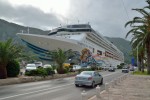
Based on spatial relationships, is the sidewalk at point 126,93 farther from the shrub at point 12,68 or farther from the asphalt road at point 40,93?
the shrub at point 12,68

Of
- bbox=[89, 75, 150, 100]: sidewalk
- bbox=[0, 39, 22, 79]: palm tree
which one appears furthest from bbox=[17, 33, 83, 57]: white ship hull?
bbox=[89, 75, 150, 100]: sidewalk

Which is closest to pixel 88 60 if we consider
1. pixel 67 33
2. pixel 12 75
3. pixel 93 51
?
pixel 93 51

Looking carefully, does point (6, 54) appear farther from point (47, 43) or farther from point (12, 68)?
point (47, 43)

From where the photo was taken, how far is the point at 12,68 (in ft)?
91.5

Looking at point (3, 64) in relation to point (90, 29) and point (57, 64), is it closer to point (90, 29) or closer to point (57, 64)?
point (57, 64)

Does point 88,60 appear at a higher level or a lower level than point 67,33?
lower

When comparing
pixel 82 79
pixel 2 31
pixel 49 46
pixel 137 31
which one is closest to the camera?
pixel 82 79

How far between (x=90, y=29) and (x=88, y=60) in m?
9.74

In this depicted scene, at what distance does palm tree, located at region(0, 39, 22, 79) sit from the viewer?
25.9 metres

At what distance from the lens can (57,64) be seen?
141 ft

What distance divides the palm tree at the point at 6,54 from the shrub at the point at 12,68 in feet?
3.50

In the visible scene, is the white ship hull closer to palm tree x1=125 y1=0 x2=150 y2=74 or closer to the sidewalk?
palm tree x1=125 y1=0 x2=150 y2=74

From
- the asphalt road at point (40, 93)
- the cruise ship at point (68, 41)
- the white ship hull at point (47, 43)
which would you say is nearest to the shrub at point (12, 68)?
the asphalt road at point (40, 93)

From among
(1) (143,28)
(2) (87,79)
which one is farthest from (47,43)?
(2) (87,79)
